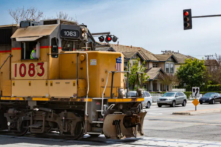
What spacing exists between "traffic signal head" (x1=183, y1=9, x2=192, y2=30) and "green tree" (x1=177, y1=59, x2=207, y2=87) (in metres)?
48.6

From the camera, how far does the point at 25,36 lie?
12.0 meters

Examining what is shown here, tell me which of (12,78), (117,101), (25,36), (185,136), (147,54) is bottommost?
(185,136)

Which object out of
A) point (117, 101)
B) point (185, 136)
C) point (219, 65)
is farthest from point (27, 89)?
point (219, 65)

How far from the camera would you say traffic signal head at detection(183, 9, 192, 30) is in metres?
21.1

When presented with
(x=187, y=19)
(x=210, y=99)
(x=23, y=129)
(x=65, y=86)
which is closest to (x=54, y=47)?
(x=65, y=86)

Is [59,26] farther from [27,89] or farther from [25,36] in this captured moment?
[27,89]

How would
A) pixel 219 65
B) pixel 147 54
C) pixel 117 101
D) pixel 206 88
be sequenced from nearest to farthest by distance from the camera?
pixel 117 101 < pixel 206 88 < pixel 147 54 < pixel 219 65

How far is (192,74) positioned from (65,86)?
60600 millimetres

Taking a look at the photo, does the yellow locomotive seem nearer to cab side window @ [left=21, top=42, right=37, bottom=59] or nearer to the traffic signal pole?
cab side window @ [left=21, top=42, right=37, bottom=59]

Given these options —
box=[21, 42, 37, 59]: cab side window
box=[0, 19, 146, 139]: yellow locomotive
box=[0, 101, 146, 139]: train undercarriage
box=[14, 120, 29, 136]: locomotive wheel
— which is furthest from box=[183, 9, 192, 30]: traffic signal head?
box=[14, 120, 29, 136]: locomotive wheel

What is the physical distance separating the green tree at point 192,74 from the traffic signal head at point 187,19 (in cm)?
4860

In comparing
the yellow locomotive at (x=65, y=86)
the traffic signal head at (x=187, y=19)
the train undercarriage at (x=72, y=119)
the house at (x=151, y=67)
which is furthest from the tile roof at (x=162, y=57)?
the train undercarriage at (x=72, y=119)

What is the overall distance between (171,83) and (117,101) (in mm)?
60548

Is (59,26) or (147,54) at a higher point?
(147,54)
